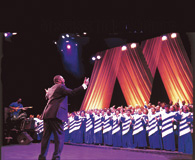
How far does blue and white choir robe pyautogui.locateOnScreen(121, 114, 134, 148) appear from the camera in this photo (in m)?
8.85

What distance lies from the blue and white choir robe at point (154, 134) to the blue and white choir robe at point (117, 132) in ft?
3.99

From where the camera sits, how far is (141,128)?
8.61 meters

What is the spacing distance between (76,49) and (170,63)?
19.9 feet

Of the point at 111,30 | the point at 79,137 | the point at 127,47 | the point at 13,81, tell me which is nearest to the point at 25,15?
the point at 111,30

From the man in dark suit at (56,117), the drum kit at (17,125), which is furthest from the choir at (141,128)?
the man in dark suit at (56,117)

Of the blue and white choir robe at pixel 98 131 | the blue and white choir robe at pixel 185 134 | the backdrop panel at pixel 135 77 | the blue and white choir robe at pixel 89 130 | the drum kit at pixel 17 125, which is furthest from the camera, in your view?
the backdrop panel at pixel 135 77

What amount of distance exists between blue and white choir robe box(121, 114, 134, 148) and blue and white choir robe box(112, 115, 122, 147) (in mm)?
185

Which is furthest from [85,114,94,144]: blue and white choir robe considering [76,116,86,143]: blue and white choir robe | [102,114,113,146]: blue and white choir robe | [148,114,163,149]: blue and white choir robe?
[148,114,163,149]: blue and white choir robe

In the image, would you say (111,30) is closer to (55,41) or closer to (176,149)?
(176,149)

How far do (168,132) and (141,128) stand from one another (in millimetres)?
989

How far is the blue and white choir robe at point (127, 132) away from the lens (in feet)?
29.0

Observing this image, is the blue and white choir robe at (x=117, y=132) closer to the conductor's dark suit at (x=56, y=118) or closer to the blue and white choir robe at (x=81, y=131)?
the blue and white choir robe at (x=81, y=131)

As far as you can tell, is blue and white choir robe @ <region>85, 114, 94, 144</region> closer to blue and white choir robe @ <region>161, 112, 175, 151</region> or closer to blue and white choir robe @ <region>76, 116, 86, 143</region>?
blue and white choir robe @ <region>76, 116, 86, 143</region>

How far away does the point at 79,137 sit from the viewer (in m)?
11.0
